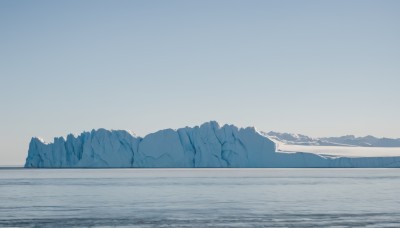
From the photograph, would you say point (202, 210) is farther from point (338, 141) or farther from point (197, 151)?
point (338, 141)

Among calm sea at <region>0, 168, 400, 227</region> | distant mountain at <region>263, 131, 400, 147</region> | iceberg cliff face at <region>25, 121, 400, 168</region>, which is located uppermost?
distant mountain at <region>263, 131, 400, 147</region>

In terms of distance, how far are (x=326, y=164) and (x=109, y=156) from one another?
82.4 feet

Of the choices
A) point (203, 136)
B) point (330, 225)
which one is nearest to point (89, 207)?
point (330, 225)

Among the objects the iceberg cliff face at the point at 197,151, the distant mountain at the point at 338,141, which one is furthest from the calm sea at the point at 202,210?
the distant mountain at the point at 338,141

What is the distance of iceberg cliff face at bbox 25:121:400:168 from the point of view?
66188 millimetres

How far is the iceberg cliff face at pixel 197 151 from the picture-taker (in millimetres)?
66188

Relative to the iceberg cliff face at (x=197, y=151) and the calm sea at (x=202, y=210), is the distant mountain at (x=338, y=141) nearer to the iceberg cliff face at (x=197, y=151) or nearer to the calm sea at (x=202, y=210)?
the iceberg cliff face at (x=197, y=151)

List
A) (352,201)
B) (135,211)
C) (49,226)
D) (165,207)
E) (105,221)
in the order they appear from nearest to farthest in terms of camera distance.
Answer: (49,226) < (105,221) < (135,211) < (165,207) < (352,201)

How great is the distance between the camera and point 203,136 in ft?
219

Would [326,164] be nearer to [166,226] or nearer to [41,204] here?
[41,204]

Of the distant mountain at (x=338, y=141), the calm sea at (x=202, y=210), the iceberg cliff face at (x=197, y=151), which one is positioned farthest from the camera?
the distant mountain at (x=338, y=141)

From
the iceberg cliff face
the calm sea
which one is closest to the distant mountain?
the iceberg cliff face

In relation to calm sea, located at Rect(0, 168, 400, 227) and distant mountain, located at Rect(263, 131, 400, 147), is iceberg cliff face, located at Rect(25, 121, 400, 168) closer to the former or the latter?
calm sea, located at Rect(0, 168, 400, 227)

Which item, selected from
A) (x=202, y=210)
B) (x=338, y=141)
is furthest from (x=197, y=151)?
(x=338, y=141)
